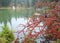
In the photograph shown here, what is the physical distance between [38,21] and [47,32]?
0.20m

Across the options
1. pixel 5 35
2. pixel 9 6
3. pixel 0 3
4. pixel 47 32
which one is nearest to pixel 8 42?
pixel 5 35

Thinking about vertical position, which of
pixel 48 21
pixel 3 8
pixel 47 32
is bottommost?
pixel 3 8

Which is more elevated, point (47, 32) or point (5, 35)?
point (47, 32)

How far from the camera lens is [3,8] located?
3158 cm

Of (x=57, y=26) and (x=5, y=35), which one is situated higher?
(x=57, y=26)

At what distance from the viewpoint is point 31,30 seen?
6.20 ft

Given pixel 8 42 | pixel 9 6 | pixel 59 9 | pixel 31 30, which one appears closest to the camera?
pixel 31 30

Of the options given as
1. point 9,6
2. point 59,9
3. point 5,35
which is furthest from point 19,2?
point 59,9

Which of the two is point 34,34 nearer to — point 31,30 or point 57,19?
point 31,30

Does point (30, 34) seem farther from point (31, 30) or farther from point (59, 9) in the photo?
point (59, 9)

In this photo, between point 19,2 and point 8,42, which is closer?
point 8,42

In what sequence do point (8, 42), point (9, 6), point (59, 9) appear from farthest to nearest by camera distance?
point (9, 6)
point (8, 42)
point (59, 9)

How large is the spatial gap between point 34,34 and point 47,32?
185 millimetres

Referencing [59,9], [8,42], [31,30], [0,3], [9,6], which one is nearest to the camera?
[31,30]
